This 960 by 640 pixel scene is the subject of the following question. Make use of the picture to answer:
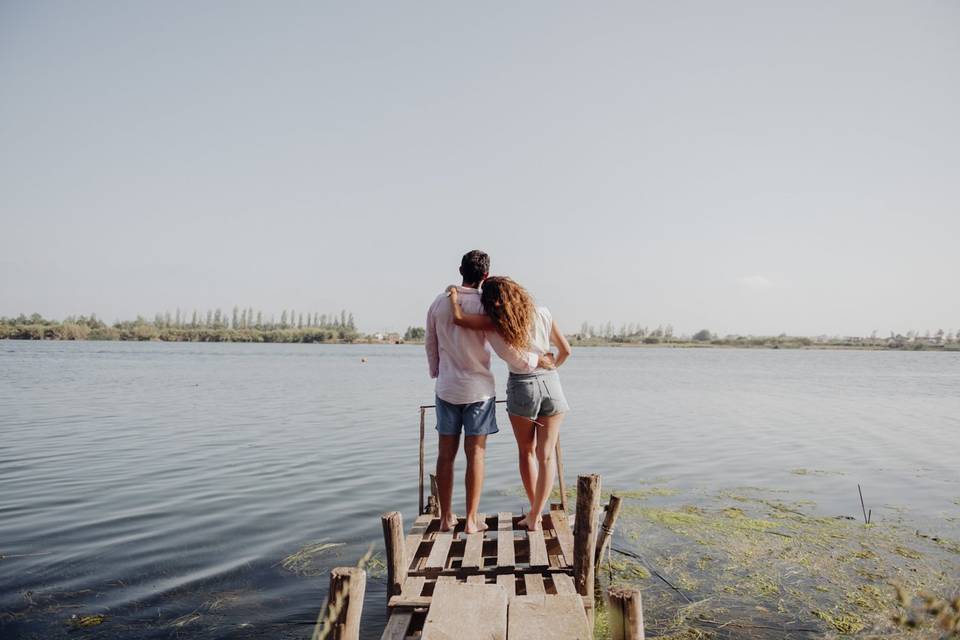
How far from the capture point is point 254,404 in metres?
23.0

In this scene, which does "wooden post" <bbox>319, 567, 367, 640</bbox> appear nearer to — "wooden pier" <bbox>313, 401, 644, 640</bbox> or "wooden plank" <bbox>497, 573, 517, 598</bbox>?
"wooden pier" <bbox>313, 401, 644, 640</bbox>

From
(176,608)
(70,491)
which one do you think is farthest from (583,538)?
(70,491)

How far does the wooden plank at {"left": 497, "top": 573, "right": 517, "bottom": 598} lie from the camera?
4910 millimetres

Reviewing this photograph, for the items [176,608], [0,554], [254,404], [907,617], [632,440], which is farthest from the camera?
[254,404]

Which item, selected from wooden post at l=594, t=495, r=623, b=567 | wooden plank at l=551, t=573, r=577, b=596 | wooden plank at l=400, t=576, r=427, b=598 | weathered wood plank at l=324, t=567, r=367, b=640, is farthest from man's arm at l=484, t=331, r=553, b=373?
wooden post at l=594, t=495, r=623, b=567

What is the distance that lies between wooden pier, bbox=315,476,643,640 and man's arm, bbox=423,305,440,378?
54.9 inches

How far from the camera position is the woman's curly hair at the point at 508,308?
17.8ft

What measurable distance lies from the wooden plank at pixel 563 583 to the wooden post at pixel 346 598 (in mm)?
1996

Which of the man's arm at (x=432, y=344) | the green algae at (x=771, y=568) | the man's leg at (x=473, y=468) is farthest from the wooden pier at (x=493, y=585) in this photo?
the man's arm at (x=432, y=344)

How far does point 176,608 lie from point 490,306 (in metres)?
4.29

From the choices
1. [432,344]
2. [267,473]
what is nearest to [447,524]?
[432,344]

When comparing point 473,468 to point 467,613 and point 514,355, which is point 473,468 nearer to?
point 514,355

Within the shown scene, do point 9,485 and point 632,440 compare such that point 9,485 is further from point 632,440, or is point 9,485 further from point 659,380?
point 659,380

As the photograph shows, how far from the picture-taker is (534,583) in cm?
511
